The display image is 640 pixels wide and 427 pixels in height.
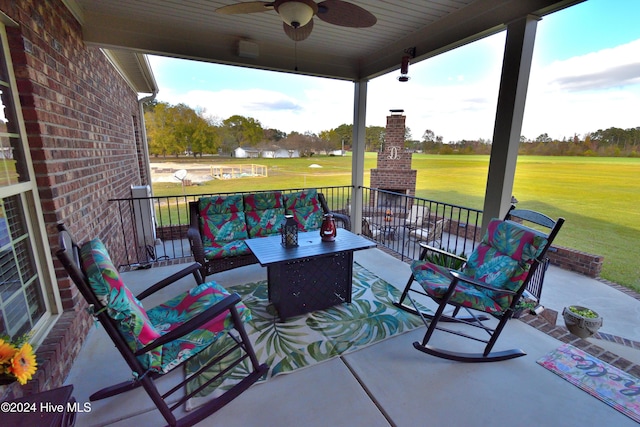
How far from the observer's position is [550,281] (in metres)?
5.33

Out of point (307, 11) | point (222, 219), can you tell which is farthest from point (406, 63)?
point (222, 219)

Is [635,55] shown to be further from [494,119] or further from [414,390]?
[414,390]

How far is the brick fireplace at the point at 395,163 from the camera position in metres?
9.08

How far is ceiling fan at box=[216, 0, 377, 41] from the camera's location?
1.77 m

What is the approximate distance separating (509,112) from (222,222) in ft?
10.1

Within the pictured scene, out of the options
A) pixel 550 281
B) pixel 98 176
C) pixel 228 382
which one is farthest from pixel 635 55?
pixel 98 176

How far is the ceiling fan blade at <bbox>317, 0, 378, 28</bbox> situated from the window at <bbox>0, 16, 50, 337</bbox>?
189 centimetres

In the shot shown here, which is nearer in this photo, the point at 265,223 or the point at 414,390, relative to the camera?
the point at 414,390

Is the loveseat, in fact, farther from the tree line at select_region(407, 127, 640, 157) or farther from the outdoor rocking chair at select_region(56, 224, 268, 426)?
the tree line at select_region(407, 127, 640, 157)

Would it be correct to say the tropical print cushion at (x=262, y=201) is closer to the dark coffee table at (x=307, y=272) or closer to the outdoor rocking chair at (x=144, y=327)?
the dark coffee table at (x=307, y=272)

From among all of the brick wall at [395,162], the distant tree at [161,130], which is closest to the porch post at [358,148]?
the brick wall at [395,162]

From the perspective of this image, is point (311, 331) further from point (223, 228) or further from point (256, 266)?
point (223, 228)

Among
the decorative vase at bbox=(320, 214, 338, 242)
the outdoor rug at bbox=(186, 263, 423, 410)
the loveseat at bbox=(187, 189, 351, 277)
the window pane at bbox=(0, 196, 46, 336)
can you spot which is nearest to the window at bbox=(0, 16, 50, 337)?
the window pane at bbox=(0, 196, 46, 336)

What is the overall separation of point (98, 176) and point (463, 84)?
12331mm
